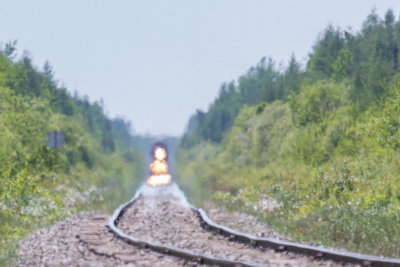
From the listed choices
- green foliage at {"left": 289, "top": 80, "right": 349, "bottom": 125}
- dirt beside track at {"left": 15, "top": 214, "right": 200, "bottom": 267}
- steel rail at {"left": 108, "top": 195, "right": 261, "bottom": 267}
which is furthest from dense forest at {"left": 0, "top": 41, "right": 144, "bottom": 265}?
green foliage at {"left": 289, "top": 80, "right": 349, "bottom": 125}

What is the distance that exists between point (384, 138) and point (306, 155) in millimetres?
9993

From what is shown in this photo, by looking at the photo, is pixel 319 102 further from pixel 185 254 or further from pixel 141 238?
pixel 185 254

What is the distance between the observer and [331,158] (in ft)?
87.1

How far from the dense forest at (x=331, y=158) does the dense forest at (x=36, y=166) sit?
635 cm

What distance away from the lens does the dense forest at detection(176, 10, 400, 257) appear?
41.9ft

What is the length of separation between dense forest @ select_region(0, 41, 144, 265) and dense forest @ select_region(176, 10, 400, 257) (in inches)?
250

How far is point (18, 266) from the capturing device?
945 centimetres

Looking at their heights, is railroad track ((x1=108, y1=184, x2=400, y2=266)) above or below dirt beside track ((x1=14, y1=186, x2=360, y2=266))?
above

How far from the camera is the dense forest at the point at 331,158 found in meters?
12.8

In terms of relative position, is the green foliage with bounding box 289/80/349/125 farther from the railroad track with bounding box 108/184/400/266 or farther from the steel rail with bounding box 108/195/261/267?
the steel rail with bounding box 108/195/261/267

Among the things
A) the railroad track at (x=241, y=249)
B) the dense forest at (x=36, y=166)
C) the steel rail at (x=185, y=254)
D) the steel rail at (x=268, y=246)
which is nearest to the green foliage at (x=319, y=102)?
the dense forest at (x=36, y=166)

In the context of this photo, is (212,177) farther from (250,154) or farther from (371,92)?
(371,92)

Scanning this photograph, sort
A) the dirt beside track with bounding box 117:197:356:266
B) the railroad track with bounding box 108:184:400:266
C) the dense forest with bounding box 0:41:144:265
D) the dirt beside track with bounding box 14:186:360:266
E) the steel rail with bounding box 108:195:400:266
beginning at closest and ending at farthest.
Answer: the steel rail with bounding box 108:195:400:266 → the railroad track with bounding box 108:184:400:266 → the dirt beside track with bounding box 117:197:356:266 → the dirt beside track with bounding box 14:186:360:266 → the dense forest with bounding box 0:41:144:265

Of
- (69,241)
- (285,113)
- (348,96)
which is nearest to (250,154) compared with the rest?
(285,113)
